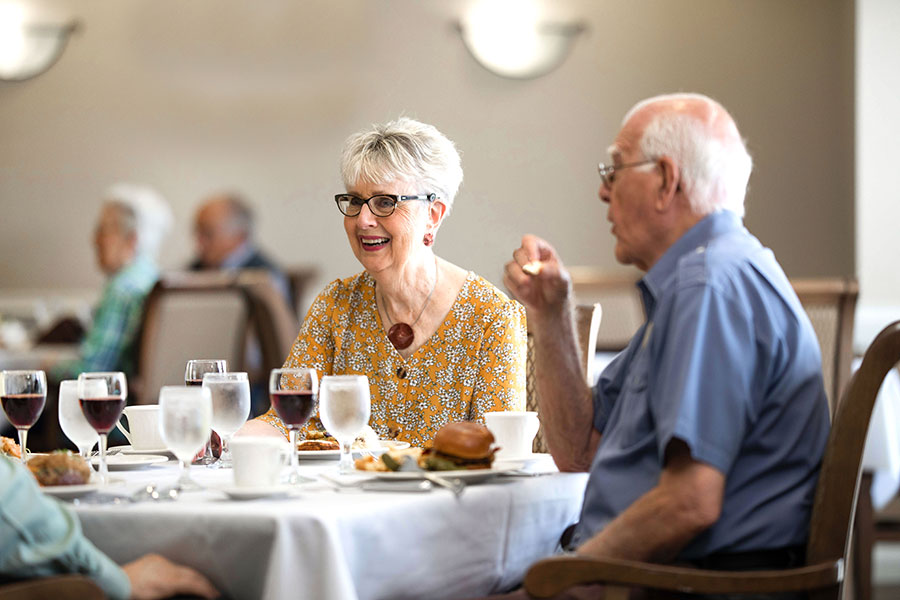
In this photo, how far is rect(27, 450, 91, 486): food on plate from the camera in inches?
60.5

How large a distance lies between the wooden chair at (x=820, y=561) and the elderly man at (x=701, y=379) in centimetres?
4

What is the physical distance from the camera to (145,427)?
76.6 inches

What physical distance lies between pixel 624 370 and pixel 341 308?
81cm

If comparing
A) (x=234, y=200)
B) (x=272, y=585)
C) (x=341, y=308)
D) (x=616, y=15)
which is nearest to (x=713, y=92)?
(x=616, y=15)

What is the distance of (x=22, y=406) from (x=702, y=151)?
1.14m

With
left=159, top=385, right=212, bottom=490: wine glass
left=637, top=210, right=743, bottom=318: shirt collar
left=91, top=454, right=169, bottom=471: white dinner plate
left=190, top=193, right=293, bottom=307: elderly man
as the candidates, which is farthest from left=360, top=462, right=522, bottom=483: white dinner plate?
left=190, top=193, right=293, bottom=307: elderly man

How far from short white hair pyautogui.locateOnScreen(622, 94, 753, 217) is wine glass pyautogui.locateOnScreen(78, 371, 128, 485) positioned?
0.87 metres

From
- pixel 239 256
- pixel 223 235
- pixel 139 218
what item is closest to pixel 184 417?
pixel 139 218

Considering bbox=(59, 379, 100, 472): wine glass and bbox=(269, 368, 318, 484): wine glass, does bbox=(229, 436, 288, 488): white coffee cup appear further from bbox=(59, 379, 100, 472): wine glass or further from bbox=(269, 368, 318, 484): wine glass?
bbox=(59, 379, 100, 472): wine glass

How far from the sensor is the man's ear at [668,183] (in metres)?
1.64

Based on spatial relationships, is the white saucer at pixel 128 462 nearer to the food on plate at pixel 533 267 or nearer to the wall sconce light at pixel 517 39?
the food on plate at pixel 533 267

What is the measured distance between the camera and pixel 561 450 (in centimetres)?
186

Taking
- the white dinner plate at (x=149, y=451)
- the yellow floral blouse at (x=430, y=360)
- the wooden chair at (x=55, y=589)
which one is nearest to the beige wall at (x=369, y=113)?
the yellow floral blouse at (x=430, y=360)

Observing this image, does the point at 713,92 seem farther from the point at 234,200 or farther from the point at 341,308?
the point at 341,308
